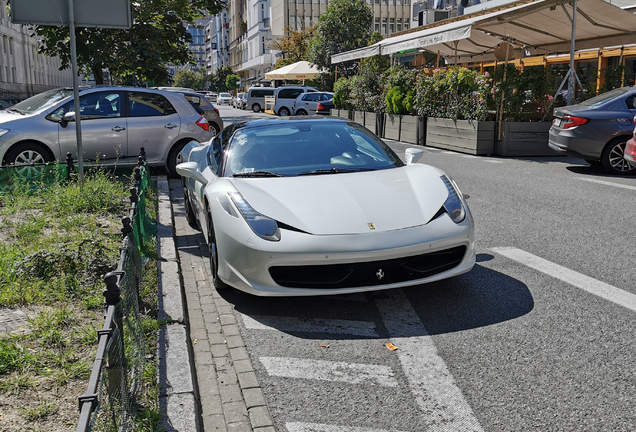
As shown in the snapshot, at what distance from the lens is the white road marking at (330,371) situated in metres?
3.63

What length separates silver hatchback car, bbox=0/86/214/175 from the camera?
10469mm

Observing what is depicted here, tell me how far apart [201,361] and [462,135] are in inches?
497

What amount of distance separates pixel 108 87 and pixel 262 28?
9006 centimetres

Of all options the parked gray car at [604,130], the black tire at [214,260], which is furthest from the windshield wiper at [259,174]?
the parked gray car at [604,130]

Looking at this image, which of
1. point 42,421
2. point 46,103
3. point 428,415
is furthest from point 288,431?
point 46,103

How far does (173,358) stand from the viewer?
379cm

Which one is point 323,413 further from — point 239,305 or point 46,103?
point 46,103

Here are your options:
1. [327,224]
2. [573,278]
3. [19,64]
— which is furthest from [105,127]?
[19,64]

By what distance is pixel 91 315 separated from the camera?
4371mm

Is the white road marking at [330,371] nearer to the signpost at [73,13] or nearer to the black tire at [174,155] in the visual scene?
the signpost at [73,13]

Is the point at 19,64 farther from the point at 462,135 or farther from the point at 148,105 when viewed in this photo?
the point at 148,105

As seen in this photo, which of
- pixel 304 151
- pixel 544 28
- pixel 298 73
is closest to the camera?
pixel 304 151

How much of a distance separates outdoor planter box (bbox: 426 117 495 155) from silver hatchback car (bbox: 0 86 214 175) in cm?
645

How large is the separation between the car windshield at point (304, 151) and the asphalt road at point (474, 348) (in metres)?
1.11
